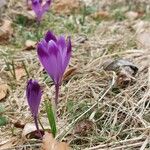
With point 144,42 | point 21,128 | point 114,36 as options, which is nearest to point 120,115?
point 21,128

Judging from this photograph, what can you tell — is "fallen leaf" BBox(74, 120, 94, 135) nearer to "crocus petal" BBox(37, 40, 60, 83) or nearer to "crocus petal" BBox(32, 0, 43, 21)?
"crocus petal" BBox(37, 40, 60, 83)

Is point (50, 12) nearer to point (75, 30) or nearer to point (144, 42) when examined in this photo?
point (75, 30)

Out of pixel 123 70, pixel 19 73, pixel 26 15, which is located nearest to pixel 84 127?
pixel 123 70

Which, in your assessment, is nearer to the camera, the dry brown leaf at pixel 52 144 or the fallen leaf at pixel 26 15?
the dry brown leaf at pixel 52 144

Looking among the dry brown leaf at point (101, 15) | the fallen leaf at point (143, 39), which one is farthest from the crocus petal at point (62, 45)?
the dry brown leaf at point (101, 15)

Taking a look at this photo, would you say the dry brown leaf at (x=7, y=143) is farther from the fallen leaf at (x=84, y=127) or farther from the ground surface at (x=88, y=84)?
the fallen leaf at (x=84, y=127)

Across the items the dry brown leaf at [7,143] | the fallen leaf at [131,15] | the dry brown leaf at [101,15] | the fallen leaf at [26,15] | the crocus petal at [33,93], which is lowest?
the fallen leaf at [131,15]
